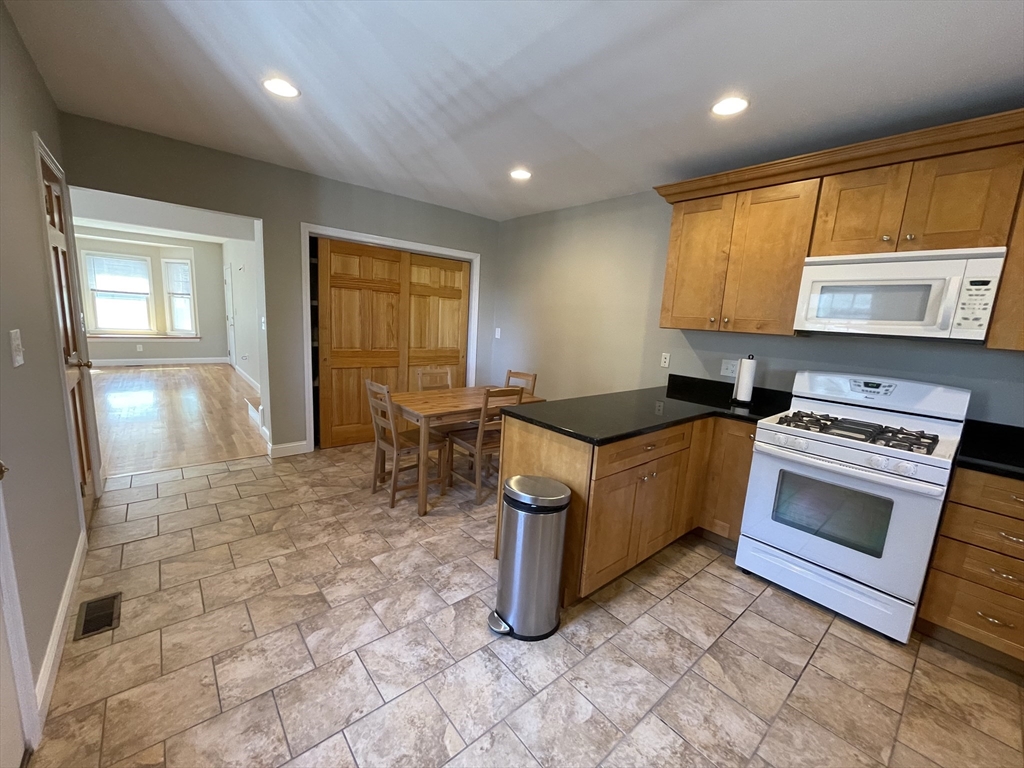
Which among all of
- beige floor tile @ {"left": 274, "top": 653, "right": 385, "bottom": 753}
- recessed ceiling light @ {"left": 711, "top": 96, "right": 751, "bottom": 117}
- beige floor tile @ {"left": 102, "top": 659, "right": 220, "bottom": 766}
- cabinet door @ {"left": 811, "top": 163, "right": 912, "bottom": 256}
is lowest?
beige floor tile @ {"left": 102, "top": 659, "right": 220, "bottom": 766}

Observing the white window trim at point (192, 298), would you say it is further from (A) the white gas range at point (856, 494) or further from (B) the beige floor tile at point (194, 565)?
(A) the white gas range at point (856, 494)

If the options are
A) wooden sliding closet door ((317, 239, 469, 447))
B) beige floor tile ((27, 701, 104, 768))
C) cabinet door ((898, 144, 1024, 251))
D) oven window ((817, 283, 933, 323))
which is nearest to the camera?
beige floor tile ((27, 701, 104, 768))

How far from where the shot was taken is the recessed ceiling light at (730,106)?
1.99 m

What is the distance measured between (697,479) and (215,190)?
4.06 metres

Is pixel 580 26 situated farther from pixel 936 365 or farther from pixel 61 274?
pixel 61 274

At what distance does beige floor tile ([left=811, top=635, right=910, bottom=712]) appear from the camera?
5.37 ft

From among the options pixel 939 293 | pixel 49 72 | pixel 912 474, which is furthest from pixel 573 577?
pixel 49 72

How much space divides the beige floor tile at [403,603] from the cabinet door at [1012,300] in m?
2.86

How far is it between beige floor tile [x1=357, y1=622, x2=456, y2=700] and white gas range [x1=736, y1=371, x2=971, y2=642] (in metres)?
1.78

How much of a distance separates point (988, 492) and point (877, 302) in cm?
97

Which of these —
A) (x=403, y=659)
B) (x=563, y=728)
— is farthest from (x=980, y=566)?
(x=403, y=659)

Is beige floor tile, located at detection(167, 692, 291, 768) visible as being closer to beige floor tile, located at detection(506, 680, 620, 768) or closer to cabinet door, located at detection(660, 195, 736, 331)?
beige floor tile, located at detection(506, 680, 620, 768)

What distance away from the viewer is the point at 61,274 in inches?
95.7

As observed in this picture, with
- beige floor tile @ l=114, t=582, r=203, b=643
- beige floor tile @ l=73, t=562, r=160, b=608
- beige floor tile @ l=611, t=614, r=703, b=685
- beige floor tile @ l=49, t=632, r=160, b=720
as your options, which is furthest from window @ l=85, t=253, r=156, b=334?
beige floor tile @ l=611, t=614, r=703, b=685
